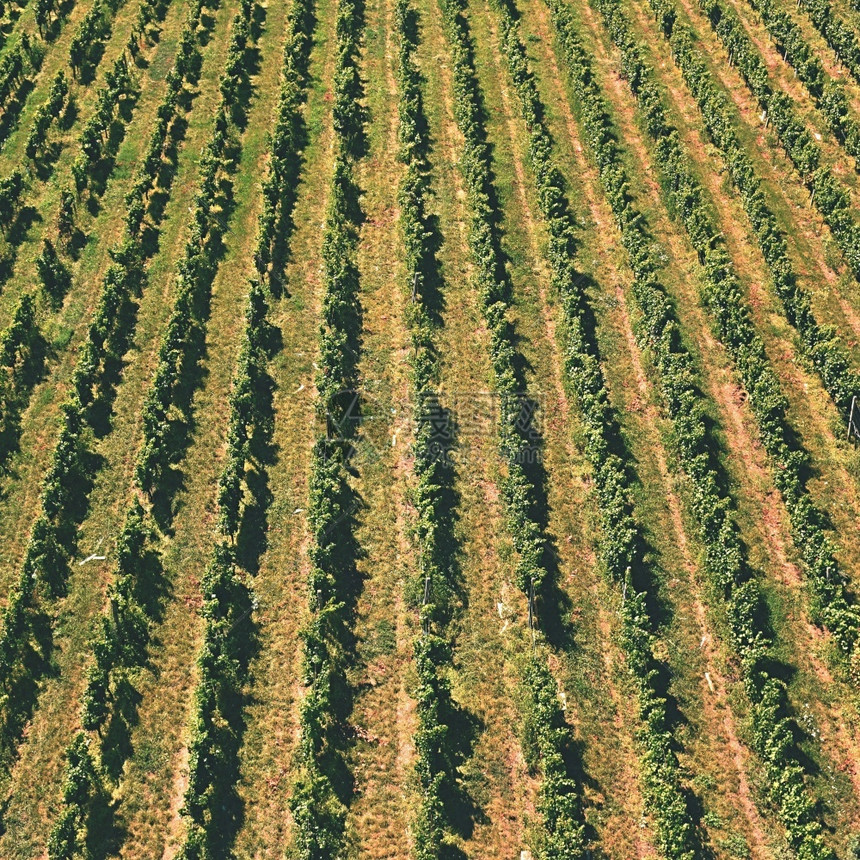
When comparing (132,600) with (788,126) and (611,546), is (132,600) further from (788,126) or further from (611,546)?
(788,126)

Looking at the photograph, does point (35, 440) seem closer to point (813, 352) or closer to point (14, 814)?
point (14, 814)

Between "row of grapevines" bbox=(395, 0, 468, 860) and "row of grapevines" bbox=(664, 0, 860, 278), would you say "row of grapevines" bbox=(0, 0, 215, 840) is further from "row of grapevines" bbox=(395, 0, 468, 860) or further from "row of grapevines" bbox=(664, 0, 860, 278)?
"row of grapevines" bbox=(664, 0, 860, 278)

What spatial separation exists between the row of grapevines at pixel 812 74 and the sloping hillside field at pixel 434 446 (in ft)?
1.03

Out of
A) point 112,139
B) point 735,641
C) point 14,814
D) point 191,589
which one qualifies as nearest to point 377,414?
point 191,589

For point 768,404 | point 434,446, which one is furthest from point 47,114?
point 768,404

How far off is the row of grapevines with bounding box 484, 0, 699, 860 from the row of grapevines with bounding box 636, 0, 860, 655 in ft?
20.9

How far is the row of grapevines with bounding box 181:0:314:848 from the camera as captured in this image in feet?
116

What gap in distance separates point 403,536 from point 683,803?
597 inches

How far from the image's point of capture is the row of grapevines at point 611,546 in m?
34.9

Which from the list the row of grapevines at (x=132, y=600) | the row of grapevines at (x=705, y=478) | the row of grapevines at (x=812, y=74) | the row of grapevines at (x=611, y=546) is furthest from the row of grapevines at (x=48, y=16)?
the row of grapevines at (x=812, y=74)

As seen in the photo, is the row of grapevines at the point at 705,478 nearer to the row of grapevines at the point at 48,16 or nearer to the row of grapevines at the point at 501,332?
the row of grapevines at the point at 501,332

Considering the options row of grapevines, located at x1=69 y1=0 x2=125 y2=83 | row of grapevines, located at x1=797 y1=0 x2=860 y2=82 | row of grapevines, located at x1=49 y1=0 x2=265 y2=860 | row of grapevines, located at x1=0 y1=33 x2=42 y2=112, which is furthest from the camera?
row of grapevines, located at x1=69 y1=0 x2=125 y2=83

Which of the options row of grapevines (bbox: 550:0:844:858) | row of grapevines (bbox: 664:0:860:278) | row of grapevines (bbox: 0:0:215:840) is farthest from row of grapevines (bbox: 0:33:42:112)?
row of grapevines (bbox: 664:0:860:278)

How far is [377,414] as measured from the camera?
154ft
